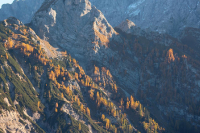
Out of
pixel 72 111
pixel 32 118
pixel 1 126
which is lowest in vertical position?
pixel 1 126

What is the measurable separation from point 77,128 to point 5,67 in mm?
74050

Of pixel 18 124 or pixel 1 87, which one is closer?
pixel 18 124

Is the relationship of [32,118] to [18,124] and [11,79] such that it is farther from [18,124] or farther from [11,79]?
[11,79]

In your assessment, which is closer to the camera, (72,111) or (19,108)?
(19,108)

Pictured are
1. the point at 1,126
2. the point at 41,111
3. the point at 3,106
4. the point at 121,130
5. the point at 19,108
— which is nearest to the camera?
the point at 1,126

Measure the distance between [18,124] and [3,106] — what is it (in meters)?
15.0

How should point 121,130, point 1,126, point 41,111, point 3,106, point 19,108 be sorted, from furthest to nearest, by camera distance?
point 121,130 < point 41,111 < point 19,108 < point 3,106 < point 1,126

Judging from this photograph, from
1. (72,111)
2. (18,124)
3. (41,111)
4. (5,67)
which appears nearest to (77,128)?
(72,111)

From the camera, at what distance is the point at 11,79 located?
18775cm

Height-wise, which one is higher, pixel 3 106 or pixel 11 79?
pixel 11 79

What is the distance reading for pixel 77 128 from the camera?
18050 centimetres

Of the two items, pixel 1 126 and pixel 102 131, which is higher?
pixel 102 131

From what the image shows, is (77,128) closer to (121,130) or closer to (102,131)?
(102,131)

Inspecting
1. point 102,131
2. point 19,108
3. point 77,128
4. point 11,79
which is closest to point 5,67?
point 11,79
